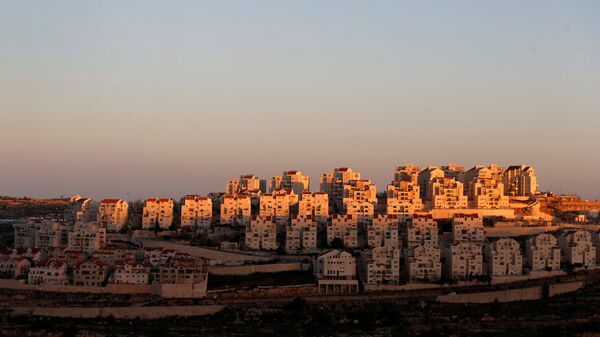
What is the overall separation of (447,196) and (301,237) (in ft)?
27.3

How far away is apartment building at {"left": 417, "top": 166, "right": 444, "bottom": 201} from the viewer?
5097 cm

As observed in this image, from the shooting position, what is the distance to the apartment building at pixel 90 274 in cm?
3856

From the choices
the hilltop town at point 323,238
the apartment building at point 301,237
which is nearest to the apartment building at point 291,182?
the hilltop town at point 323,238

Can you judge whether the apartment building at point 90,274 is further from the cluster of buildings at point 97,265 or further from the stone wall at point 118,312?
the stone wall at point 118,312

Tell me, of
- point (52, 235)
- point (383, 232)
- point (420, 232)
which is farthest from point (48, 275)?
point (420, 232)

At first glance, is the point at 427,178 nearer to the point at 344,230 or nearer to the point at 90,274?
the point at 344,230

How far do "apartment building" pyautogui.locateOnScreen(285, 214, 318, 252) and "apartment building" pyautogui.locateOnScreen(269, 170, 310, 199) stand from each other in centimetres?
1002

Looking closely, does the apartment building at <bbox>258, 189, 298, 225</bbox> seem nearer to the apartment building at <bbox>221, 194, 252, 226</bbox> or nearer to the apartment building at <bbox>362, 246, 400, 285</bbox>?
the apartment building at <bbox>221, 194, 252, 226</bbox>

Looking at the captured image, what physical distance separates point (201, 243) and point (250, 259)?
3.60m

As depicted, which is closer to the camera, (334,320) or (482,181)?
(334,320)

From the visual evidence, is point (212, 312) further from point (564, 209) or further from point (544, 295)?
point (564, 209)

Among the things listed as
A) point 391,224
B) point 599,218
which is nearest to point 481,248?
point 391,224

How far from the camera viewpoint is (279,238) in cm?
4519

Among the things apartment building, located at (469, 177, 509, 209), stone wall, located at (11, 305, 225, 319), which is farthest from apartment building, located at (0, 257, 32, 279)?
apartment building, located at (469, 177, 509, 209)
